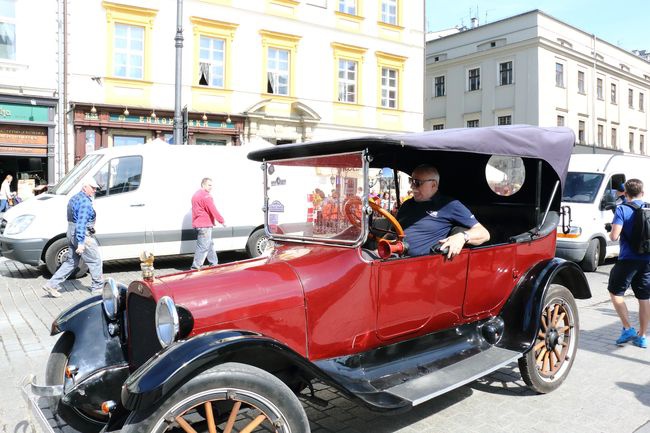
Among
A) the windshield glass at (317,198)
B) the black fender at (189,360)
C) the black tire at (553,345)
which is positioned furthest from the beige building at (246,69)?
the black fender at (189,360)

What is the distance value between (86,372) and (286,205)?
5.74 ft

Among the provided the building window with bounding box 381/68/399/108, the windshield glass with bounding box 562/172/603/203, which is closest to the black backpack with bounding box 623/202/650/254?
the windshield glass with bounding box 562/172/603/203

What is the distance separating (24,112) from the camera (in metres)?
16.4

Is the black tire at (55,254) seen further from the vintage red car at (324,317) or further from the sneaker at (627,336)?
the sneaker at (627,336)

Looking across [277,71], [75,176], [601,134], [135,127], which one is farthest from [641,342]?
[601,134]

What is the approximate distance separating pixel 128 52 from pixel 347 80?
27.9 feet

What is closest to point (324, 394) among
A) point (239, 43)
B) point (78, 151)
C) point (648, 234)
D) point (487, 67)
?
point (648, 234)

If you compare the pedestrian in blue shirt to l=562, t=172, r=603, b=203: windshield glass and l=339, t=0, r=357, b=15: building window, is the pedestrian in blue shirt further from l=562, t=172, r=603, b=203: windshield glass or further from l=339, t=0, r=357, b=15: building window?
l=339, t=0, r=357, b=15: building window

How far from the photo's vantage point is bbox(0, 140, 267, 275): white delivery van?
30.5 ft

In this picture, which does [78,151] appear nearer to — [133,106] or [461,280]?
[133,106]

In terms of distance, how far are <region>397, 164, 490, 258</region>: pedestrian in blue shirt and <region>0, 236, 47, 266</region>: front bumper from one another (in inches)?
285

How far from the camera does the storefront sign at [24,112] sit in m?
16.1

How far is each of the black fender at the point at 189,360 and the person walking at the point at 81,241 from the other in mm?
5847

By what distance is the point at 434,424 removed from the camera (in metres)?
3.74
